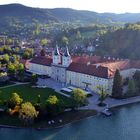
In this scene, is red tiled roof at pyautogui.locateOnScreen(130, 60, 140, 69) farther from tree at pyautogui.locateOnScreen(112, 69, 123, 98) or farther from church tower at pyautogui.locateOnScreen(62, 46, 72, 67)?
tree at pyautogui.locateOnScreen(112, 69, 123, 98)

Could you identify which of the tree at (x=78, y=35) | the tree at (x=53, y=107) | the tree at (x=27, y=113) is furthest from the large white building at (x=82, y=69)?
the tree at (x=78, y=35)

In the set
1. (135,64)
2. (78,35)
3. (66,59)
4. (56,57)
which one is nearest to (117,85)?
(135,64)

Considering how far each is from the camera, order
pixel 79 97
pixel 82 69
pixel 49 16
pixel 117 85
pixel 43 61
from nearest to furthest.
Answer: pixel 79 97 → pixel 117 85 → pixel 82 69 → pixel 43 61 → pixel 49 16

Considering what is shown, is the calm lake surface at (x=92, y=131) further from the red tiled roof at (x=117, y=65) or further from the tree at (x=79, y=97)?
the red tiled roof at (x=117, y=65)

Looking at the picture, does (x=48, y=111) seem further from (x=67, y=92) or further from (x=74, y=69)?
(x=74, y=69)

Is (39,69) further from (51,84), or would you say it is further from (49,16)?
(49,16)

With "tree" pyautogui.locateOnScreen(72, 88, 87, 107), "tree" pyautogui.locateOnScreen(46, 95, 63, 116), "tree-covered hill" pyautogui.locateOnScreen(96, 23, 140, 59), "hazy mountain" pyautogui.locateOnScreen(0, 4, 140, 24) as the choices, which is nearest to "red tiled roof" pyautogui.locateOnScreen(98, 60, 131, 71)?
"tree" pyautogui.locateOnScreen(72, 88, 87, 107)
